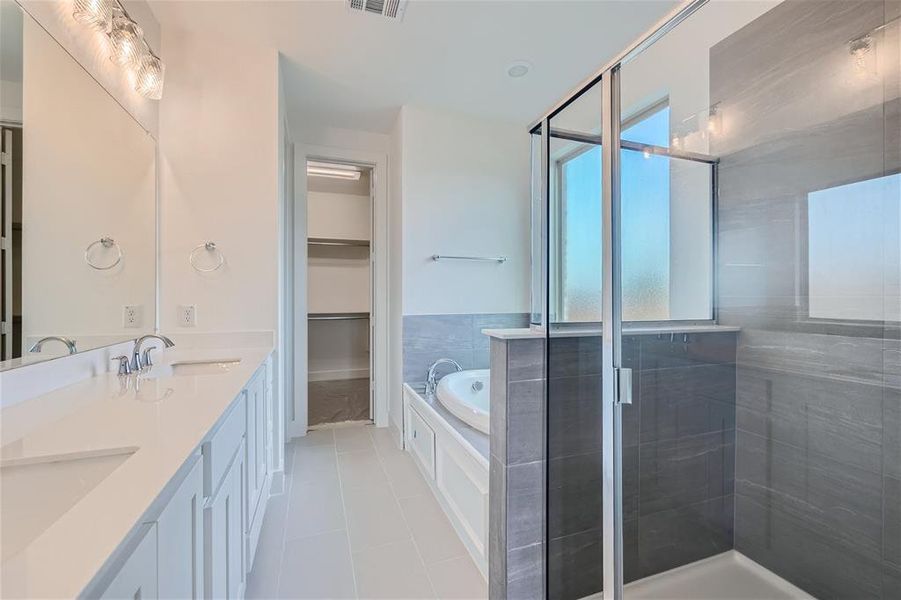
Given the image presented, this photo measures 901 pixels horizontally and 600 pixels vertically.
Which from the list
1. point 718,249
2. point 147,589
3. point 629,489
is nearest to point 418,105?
point 718,249

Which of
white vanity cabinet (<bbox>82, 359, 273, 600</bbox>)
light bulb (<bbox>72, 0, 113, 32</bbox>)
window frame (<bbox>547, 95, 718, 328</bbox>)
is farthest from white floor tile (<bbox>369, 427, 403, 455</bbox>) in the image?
light bulb (<bbox>72, 0, 113, 32</bbox>)

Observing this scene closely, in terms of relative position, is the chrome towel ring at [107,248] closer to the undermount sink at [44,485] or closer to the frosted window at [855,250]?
the undermount sink at [44,485]

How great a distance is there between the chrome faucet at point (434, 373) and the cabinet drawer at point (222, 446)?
60.3 inches

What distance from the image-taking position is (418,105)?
2.88m

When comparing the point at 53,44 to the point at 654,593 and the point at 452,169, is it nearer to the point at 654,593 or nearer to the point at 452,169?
the point at 452,169

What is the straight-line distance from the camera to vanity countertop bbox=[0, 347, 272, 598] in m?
0.42

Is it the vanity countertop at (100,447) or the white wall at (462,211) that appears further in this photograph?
the white wall at (462,211)

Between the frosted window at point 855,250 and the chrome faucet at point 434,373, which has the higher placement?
the frosted window at point 855,250

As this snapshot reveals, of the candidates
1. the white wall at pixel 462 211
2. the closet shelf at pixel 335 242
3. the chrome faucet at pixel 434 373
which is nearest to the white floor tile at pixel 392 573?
the chrome faucet at pixel 434 373

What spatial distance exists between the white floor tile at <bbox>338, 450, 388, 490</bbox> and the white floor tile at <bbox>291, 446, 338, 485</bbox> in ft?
0.19

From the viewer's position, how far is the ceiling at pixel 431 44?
6.31 feet

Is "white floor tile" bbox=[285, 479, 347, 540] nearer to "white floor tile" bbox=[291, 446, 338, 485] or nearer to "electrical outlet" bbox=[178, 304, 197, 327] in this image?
"white floor tile" bbox=[291, 446, 338, 485]

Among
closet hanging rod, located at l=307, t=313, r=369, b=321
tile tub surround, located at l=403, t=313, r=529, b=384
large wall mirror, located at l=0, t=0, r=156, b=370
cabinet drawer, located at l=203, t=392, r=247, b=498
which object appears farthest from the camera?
closet hanging rod, located at l=307, t=313, r=369, b=321

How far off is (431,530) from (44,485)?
1565 millimetres
